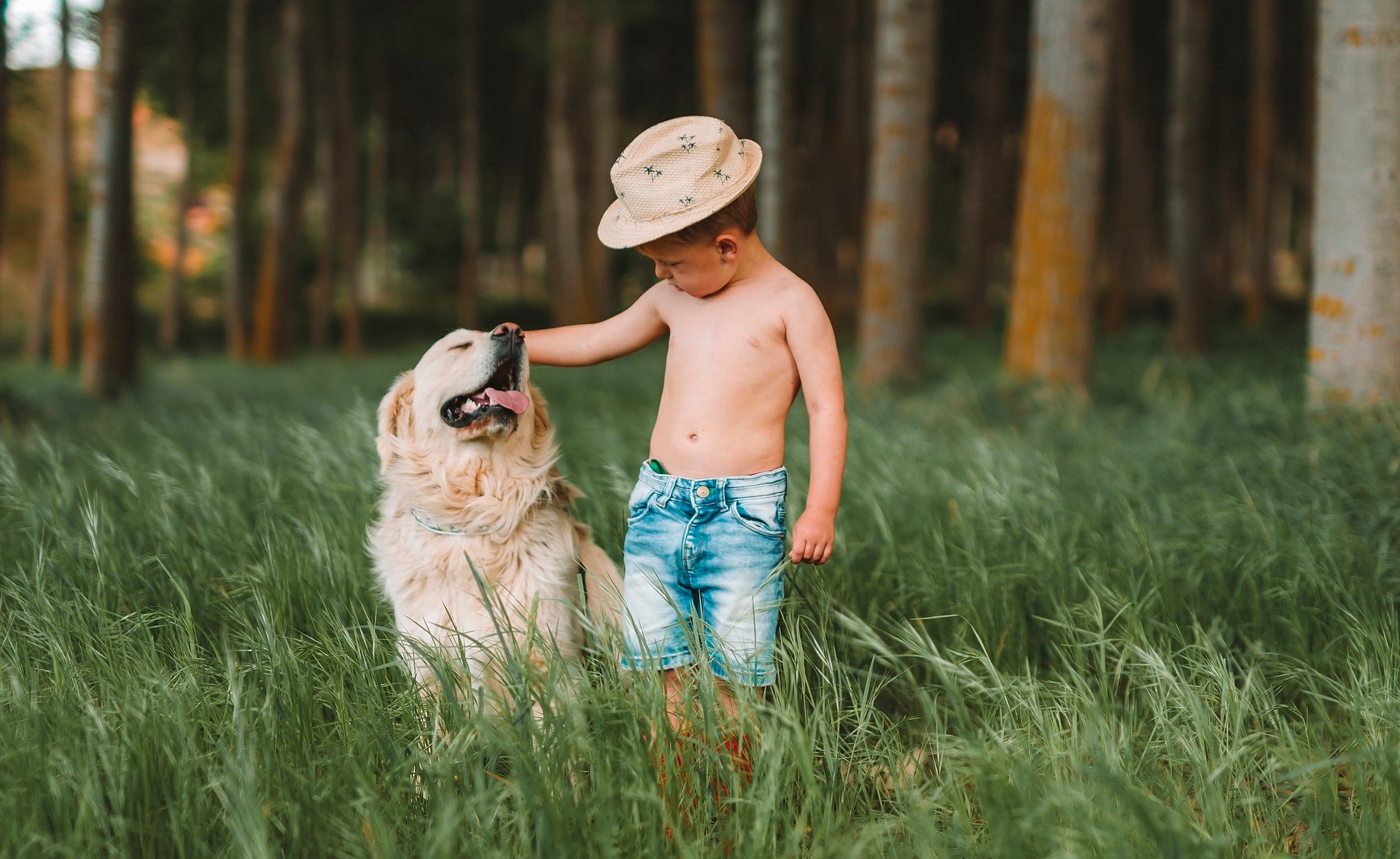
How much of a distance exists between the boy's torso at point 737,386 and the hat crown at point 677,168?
0.28 meters

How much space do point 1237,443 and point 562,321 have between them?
1349 centimetres

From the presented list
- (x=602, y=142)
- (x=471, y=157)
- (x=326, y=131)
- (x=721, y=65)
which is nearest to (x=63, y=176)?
(x=326, y=131)

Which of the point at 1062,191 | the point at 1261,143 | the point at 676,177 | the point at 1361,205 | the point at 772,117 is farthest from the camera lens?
the point at 1261,143

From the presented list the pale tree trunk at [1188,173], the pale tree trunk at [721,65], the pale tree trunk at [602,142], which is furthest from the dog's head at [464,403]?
the pale tree trunk at [602,142]

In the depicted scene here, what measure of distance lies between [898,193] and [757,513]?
6.54 m

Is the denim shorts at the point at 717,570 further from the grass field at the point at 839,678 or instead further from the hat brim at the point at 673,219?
the hat brim at the point at 673,219

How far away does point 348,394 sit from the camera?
8141 millimetres

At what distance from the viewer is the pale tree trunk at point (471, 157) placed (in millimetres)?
18312

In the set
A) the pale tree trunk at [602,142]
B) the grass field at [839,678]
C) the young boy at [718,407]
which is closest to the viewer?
the grass field at [839,678]

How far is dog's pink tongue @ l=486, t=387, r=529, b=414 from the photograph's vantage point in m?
2.66

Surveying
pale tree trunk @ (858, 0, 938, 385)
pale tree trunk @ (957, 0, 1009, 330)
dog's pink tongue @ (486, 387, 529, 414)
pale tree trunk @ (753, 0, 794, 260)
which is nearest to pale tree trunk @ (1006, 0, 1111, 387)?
pale tree trunk @ (858, 0, 938, 385)

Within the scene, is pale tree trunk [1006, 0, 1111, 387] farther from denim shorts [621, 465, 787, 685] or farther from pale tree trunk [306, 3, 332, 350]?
pale tree trunk [306, 3, 332, 350]

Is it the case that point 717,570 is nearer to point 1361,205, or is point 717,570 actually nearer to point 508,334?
point 508,334

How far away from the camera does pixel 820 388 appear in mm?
2377
